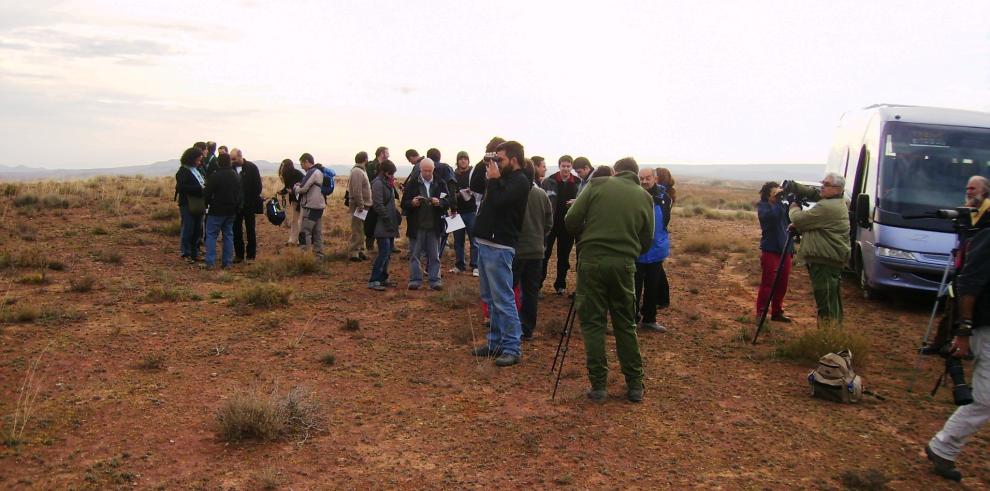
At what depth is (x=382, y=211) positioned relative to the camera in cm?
982

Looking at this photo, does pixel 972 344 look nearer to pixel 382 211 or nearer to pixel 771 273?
pixel 771 273

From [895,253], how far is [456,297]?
6.06m

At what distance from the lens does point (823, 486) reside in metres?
4.58

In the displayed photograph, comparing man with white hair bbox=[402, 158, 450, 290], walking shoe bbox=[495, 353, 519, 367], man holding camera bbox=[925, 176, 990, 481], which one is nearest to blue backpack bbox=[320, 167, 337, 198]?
man with white hair bbox=[402, 158, 450, 290]

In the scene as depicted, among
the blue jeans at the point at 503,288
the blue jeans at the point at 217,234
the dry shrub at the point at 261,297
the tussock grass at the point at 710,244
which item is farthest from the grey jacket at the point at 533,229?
the tussock grass at the point at 710,244

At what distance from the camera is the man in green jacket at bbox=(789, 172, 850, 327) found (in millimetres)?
7203

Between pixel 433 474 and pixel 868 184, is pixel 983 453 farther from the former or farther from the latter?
pixel 868 184

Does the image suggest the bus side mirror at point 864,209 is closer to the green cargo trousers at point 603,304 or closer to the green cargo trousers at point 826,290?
the green cargo trousers at point 826,290

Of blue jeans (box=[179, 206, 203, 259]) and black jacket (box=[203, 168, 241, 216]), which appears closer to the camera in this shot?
black jacket (box=[203, 168, 241, 216])

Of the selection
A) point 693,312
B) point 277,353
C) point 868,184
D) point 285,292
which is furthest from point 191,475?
point 868,184

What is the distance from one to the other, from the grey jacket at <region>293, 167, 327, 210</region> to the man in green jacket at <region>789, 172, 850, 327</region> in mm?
7680

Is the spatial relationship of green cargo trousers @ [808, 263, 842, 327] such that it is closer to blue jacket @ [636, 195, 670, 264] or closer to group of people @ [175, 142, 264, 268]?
blue jacket @ [636, 195, 670, 264]

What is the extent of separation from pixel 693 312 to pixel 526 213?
361 centimetres

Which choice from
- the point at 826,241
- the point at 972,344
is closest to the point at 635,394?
the point at 972,344
